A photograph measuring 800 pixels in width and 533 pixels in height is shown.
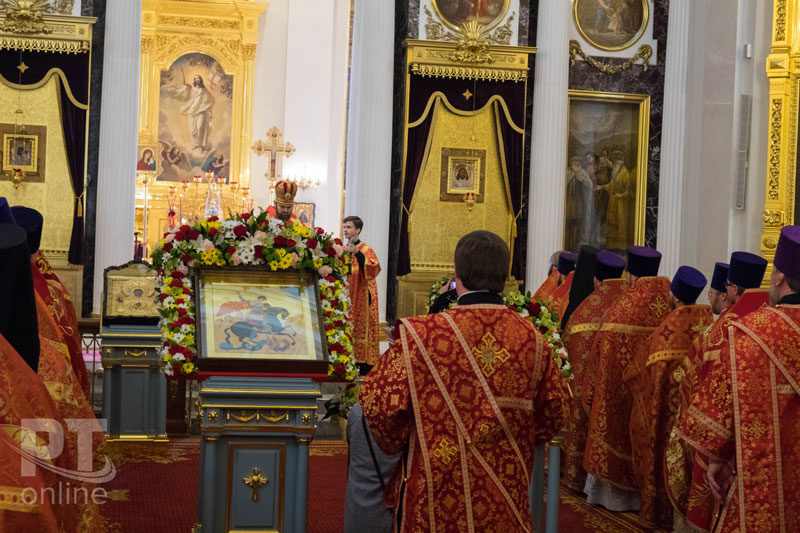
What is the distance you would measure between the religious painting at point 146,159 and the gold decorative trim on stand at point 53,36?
735cm

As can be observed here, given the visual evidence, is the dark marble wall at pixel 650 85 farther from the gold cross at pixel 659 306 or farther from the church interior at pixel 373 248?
the gold cross at pixel 659 306

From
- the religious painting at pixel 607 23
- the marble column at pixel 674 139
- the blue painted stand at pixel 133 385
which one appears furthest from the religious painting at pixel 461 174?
the blue painted stand at pixel 133 385

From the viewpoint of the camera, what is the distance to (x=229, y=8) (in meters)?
21.0

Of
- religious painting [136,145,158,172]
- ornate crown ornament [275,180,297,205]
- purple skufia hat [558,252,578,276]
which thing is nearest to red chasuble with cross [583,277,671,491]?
purple skufia hat [558,252,578,276]

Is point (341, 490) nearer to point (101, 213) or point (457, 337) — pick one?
point (457, 337)

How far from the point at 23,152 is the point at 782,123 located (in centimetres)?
1006

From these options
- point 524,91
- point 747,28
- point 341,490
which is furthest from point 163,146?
point 341,490

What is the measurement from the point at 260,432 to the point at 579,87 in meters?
10.8

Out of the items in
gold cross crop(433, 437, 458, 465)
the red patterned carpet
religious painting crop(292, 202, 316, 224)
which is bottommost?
the red patterned carpet

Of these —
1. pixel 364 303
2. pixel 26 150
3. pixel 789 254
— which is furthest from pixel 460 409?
pixel 26 150

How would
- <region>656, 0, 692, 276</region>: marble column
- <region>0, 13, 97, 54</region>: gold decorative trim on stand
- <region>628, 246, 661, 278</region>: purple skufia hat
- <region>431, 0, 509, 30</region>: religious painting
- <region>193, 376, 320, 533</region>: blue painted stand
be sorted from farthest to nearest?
<region>656, 0, 692, 276</region>: marble column, <region>431, 0, 509, 30</region>: religious painting, <region>0, 13, 97, 54</region>: gold decorative trim on stand, <region>628, 246, 661, 278</region>: purple skufia hat, <region>193, 376, 320, 533</region>: blue painted stand

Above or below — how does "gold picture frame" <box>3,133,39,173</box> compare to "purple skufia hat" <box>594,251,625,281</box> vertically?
above

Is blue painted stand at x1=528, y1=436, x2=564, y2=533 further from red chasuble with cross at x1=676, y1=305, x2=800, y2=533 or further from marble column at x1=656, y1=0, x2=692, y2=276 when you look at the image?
marble column at x1=656, y1=0, x2=692, y2=276

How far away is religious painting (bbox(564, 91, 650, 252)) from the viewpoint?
14.4 m
